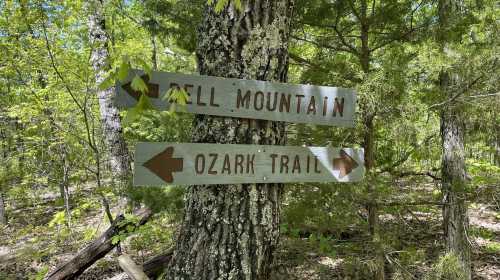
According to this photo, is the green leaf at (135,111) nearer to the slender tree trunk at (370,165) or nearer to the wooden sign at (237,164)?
the wooden sign at (237,164)

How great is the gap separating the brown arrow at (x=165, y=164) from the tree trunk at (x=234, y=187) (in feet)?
0.83

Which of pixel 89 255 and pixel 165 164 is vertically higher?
pixel 165 164

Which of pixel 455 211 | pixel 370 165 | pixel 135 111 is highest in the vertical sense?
pixel 135 111

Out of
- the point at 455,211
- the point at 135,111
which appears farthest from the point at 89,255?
the point at 455,211

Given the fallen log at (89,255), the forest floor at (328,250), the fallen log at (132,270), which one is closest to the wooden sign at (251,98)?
the forest floor at (328,250)

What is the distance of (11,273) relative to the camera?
542 centimetres

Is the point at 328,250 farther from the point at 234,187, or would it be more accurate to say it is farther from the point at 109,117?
the point at 109,117

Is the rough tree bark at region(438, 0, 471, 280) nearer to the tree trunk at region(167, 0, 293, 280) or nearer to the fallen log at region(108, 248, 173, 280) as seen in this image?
the tree trunk at region(167, 0, 293, 280)

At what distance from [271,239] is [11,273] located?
5381mm

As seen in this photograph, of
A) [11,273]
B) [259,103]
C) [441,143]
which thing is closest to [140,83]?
[259,103]

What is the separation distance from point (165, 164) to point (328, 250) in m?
2.43

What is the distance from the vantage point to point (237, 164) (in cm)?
175

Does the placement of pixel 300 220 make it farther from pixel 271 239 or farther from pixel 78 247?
pixel 78 247

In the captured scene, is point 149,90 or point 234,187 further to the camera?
point 234,187
